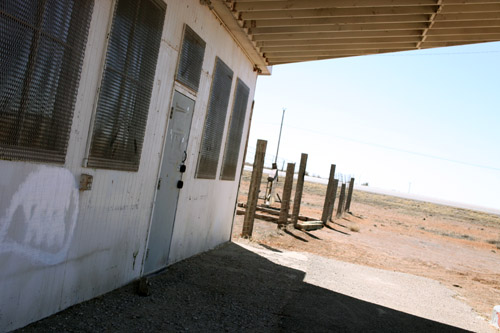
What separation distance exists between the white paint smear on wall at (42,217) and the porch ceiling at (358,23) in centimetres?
395

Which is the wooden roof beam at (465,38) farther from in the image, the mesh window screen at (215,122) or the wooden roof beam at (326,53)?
the mesh window screen at (215,122)

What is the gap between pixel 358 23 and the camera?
7023mm

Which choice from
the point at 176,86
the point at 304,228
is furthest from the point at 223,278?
the point at 304,228

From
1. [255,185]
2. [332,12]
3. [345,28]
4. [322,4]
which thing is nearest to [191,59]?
[322,4]

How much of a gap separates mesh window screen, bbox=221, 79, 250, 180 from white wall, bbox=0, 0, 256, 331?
1816 mm

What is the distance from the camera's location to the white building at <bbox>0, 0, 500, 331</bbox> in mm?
3350

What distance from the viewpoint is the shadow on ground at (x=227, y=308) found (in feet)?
14.1

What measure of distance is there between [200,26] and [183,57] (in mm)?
785

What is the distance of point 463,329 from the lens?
19.8ft

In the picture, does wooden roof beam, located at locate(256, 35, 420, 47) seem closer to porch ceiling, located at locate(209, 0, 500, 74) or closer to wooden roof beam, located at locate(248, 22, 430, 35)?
porch ceiling, located at locate(209, 0, 500, 74)

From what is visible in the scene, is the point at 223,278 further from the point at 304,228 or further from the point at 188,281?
the point at 304,228

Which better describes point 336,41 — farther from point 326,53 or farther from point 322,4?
point 322,4

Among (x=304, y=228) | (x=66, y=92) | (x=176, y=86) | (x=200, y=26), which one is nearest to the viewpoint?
(x=66, y=92)

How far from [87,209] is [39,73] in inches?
60.6
